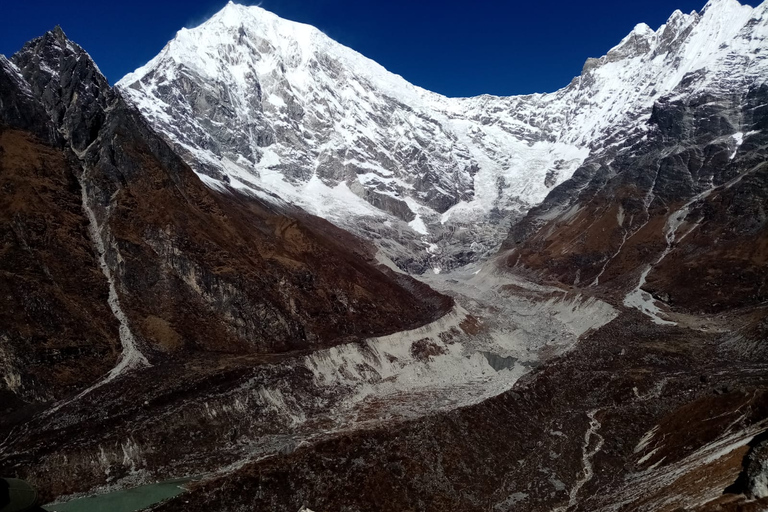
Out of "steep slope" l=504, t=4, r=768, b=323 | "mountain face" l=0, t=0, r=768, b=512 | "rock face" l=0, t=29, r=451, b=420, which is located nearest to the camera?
"mountain face" l=0, t=0, r=768, b=512

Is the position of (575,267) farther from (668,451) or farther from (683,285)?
(668,451)

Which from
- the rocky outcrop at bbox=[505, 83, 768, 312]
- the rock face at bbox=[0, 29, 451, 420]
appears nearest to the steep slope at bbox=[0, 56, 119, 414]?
the rock face at bbox=[0, 29, 451, 420]

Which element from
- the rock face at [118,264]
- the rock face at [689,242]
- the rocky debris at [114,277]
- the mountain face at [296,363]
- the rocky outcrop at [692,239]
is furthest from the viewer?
the rocky outcrop at [692,239]

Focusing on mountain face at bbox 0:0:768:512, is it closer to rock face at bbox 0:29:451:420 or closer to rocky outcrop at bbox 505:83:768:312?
rock face at bbox 0:29:451:420

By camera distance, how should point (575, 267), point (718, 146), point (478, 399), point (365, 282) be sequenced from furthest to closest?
point (718, 146), point (575, 267), point (365, 282), point (478, 399)

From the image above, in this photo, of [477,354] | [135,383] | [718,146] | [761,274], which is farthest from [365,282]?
[718,146]

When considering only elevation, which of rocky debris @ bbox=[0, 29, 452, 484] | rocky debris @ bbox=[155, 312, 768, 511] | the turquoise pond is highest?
rocky debris @ bbox=[0, 29, 452, 484]

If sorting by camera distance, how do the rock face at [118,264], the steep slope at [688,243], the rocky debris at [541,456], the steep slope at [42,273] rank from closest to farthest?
1. the rocky debris at [541,456]
2. the steep slope at [42,273]
3. the rock face at [118,264]
4. the steep slope at [688,243]

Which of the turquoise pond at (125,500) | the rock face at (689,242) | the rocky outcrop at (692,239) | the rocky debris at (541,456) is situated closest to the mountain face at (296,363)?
the rocky debris at (541,456)

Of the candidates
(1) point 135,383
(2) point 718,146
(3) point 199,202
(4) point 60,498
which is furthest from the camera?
(2) point 718,146

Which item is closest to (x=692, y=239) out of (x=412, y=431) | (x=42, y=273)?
(x=412, y=431)

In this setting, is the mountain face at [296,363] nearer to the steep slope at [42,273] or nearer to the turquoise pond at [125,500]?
the steep slope at [42,273]
